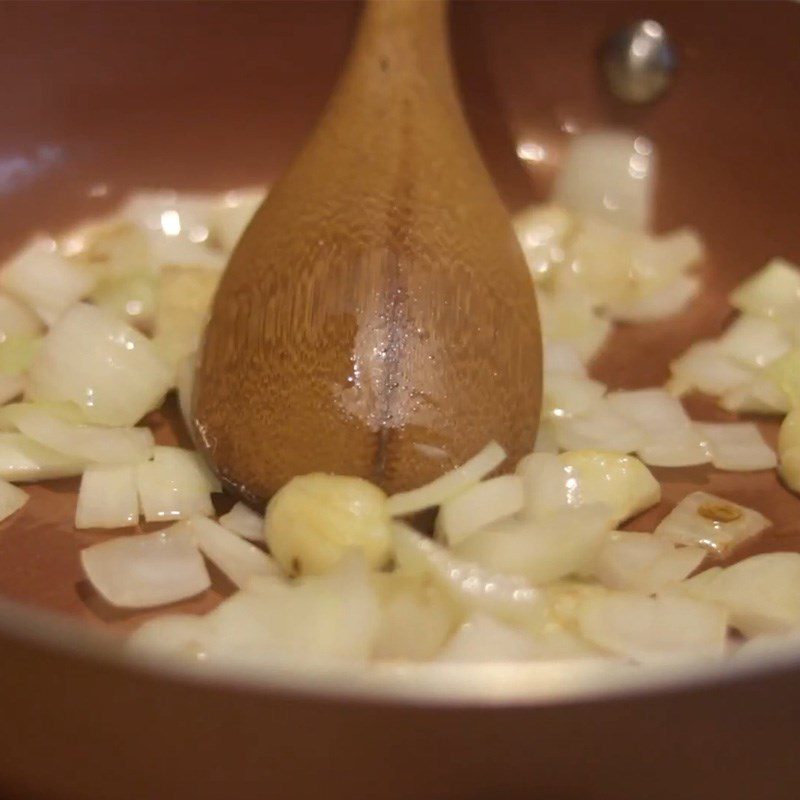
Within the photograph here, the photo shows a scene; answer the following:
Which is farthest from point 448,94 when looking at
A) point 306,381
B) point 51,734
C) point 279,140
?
point 51,734

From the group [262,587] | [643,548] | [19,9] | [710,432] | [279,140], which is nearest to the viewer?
[262,587]

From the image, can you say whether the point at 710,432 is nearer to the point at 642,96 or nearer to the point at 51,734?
the point at 642,96

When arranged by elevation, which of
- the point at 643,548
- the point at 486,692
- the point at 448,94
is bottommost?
the point at 643,548

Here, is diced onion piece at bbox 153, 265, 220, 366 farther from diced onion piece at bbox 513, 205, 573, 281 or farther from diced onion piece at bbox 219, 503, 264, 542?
diced onion piece at bbox 513, 205, 573, 281

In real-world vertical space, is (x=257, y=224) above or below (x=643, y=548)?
above

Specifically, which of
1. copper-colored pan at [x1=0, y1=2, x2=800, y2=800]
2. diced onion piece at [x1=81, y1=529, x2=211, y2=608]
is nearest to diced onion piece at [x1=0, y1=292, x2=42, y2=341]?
copper-colored pan at [x1=0, y1=2, x2=800, y2=800]

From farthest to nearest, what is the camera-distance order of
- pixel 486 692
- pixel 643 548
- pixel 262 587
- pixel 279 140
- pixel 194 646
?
pixel 279 140 < pixel 643 548 < pixel 262 587 < pixel 194 646 < pixel 486 692

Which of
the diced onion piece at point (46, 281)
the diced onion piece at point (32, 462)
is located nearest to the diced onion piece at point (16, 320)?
the diced onion piece at point (46, 281)

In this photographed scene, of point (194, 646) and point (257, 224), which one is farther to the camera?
point (257, 224)
